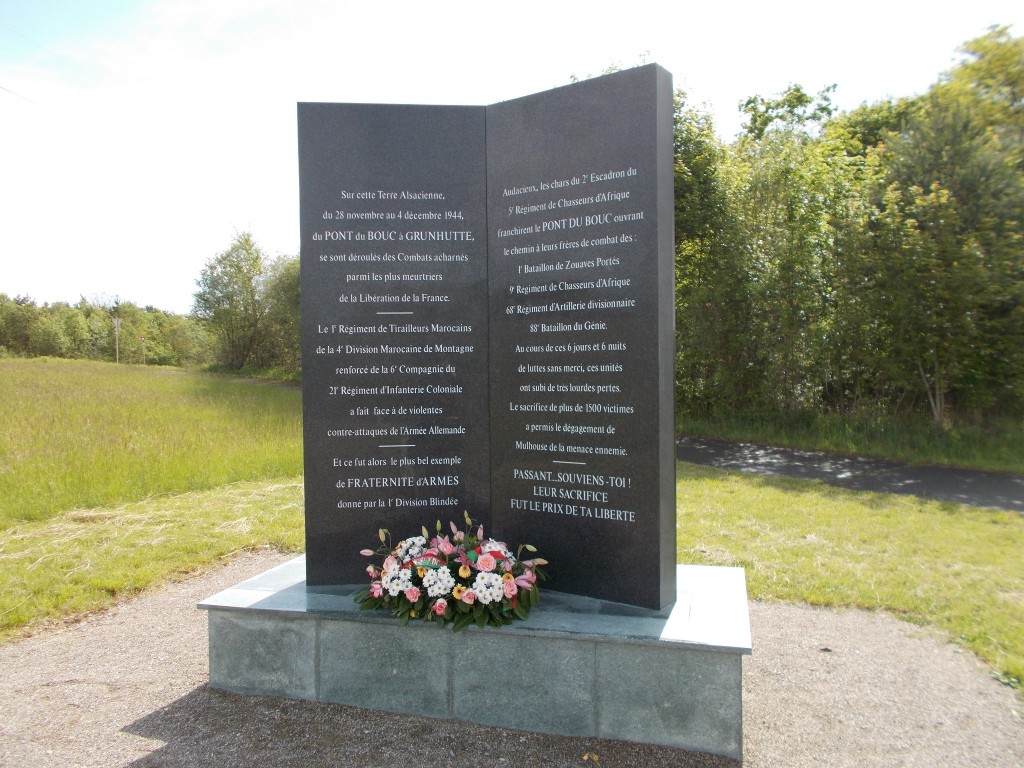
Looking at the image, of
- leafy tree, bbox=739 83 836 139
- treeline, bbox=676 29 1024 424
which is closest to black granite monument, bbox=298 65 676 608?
treeline, bbox=676 29 1024 424

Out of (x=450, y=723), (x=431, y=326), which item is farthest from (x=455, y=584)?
(x=431, y=326)

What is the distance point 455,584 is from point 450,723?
0.64 m

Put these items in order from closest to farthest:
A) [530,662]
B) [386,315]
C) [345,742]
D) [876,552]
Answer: [345,742] → [530,662] → [386,315] → [876,552]

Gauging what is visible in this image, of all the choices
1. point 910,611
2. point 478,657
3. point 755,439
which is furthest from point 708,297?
point 478,657

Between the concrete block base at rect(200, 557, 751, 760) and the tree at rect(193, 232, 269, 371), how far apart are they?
3435 cm

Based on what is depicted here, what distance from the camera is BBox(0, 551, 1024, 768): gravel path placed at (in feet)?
10.6

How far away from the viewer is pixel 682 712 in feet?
10.8

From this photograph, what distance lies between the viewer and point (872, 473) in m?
10.1

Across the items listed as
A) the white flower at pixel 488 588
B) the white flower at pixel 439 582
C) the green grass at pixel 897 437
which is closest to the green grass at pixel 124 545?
the white flower at pixel 439 582

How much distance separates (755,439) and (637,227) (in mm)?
10278

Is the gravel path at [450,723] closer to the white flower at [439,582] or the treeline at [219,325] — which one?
the white flower at [439,582]

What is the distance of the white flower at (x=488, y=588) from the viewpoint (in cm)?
350

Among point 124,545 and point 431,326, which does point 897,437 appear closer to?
point 431,326

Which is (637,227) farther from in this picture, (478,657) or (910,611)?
(910,611)
